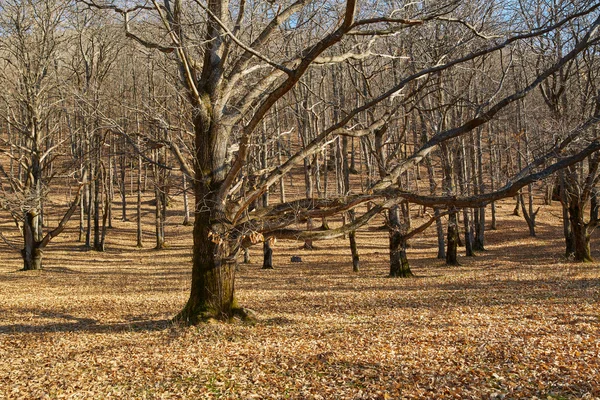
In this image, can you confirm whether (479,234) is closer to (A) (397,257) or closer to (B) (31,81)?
(A) (397,257)

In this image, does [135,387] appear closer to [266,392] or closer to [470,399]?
[266,392]

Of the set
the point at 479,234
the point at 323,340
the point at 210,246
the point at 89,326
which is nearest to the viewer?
the point at 323,340

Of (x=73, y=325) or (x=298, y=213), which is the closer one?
(x=298, y=213)

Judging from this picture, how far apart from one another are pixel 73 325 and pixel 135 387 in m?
4.37

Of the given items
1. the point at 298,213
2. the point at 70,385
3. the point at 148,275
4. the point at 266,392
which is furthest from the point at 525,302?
the point at 148,275

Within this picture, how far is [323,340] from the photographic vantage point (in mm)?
7660

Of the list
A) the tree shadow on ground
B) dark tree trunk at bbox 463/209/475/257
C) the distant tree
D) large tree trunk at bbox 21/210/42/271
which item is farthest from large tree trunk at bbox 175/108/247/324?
dark tree trunk at bbox 463/209/475/257

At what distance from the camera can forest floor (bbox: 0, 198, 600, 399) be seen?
18.7ft

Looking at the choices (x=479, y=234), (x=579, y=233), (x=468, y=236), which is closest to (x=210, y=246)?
(x=579, y=233)

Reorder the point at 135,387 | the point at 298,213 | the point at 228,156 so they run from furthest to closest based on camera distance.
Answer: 1. the point at 228,156
2. the point at 298,213
3. the point at 135,387

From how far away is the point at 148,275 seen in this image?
61.5 ft

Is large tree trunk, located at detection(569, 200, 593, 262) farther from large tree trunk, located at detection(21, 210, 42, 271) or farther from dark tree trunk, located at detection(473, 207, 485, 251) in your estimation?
large tree trunk, located at detection(21, 210, 42, 271)

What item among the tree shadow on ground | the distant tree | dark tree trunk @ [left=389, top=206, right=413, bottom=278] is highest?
the distant tree

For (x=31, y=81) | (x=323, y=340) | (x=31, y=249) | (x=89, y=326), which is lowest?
(x=89, y=326)
